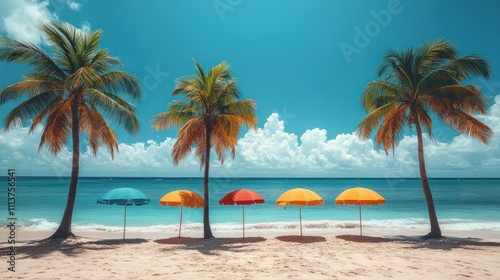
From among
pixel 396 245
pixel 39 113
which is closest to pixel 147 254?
pixel 39 113

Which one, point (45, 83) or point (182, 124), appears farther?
point (182, 124)

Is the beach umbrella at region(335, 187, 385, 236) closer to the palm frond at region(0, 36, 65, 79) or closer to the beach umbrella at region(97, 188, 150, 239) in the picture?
the beach umbrella at region(97, 188, 150, 239)

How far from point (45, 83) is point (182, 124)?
552 cm

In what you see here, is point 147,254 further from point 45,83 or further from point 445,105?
point 445,105

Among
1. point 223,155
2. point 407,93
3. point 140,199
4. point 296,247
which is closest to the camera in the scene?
point 296,247

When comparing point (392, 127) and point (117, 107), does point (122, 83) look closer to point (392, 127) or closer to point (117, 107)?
point (117, 107)

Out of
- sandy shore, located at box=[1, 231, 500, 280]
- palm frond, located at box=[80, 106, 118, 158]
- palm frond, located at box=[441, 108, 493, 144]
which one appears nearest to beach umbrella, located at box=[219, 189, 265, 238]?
sandy shore, located at box=[1, 231, 500, 280]

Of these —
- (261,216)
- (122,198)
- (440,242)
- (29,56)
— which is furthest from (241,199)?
(261,216)

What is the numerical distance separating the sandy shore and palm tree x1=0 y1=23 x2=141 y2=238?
3.30 m

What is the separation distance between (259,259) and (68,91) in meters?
9.89

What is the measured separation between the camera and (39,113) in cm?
1218

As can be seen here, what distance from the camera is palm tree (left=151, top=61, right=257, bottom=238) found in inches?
500

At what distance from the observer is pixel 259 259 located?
8547mm

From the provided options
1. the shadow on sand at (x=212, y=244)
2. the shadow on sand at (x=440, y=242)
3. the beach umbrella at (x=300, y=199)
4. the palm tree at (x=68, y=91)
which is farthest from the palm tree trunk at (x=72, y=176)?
the shadow on sand at (x=440, y=242)
